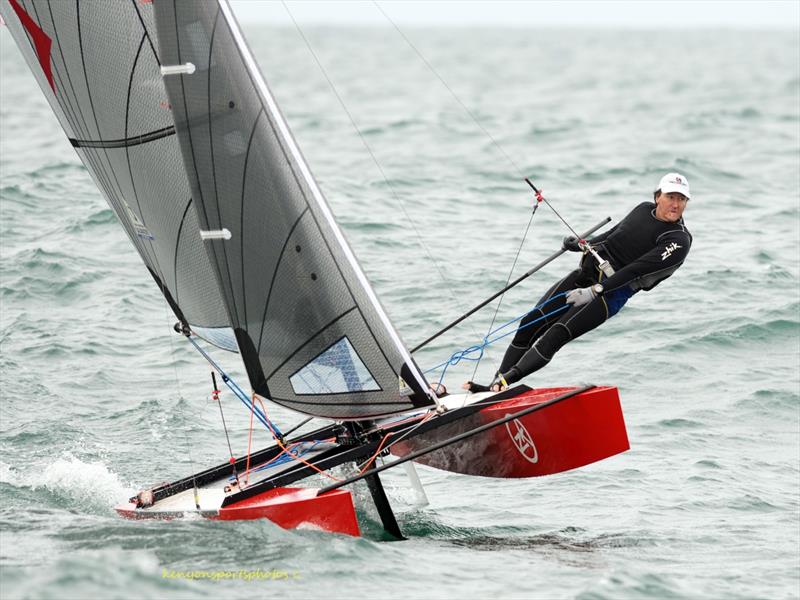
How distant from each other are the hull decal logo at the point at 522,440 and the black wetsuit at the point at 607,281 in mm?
242

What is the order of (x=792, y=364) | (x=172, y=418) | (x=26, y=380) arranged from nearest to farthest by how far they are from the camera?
(x=172, y=418) < (x=26, y=380) < (x=792, y=364)

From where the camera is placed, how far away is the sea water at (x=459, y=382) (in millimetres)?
5113

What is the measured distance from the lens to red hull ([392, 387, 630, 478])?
→ 593 centimetres

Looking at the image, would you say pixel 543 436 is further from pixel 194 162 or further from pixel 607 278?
pixel 194 162

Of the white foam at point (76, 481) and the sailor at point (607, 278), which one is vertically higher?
the sailor at point (607, 278)

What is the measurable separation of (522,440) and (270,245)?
174 centimetres

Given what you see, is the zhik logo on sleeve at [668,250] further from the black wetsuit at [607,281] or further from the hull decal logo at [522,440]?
the hull decal logo at [522,440]

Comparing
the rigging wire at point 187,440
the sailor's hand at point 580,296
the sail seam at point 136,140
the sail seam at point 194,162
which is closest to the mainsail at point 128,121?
the sail seam at point 136,140

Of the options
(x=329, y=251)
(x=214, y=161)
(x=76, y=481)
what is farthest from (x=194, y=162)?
(x=76, y=481)

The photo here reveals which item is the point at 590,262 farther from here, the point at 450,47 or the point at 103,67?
the point at 450,47

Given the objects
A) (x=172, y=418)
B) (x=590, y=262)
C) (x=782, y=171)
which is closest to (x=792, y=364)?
(x=590, y=262)

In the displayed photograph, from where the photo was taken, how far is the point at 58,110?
6.29m

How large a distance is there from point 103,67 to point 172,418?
2667 mm

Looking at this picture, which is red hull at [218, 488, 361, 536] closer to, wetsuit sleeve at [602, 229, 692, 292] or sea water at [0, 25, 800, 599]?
sea water at [0, 25, 800, 599]
